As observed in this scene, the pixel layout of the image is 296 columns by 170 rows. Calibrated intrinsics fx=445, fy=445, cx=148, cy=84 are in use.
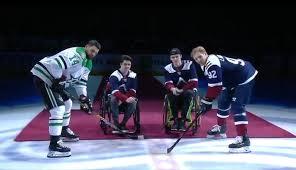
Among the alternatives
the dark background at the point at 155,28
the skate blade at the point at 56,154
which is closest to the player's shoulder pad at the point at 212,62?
the skate blade at the point at 56,154

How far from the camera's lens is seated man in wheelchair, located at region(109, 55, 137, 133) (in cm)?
489

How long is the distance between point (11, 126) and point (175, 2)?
10.9m

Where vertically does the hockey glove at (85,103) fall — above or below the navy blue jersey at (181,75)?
below

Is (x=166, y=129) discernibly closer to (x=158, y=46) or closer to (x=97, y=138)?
(x=97, y=138)

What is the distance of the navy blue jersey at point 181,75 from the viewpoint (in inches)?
200

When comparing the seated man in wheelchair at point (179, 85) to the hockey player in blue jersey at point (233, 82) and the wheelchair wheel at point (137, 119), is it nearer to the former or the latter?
the wheelchair wheel at point (137, 119)

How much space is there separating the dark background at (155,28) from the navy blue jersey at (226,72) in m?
8.16

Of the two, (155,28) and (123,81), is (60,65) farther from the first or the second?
(155,28)

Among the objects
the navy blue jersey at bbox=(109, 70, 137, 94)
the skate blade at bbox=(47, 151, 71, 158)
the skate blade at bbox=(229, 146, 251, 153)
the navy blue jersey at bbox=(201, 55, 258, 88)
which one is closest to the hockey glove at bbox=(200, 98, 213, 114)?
the navy blue jersey at bbox=(201, 55, 258, 88)

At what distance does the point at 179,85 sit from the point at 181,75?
0.40ft

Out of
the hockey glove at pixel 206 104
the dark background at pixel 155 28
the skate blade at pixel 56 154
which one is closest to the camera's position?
the skate blade at pixel 56 154

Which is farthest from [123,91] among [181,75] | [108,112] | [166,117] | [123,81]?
[181,75]

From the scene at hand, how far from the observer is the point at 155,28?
15070 millimetres

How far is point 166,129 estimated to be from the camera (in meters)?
5.03
